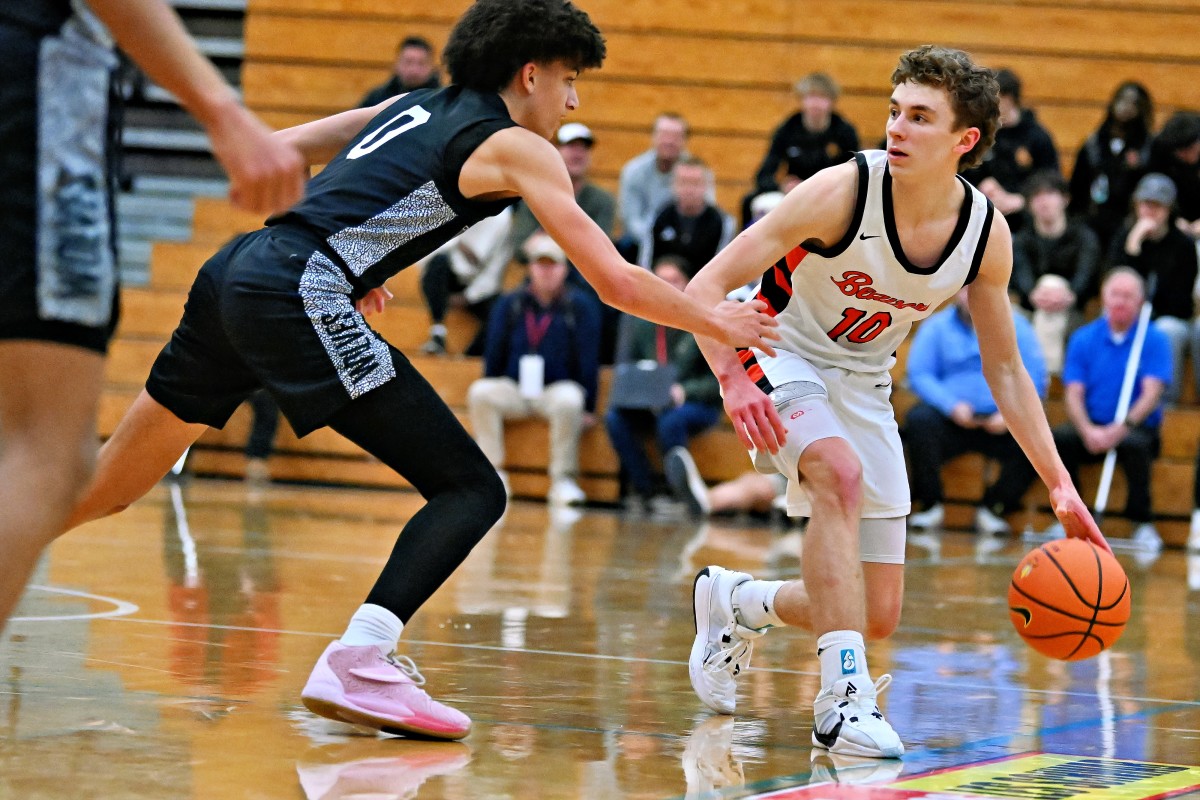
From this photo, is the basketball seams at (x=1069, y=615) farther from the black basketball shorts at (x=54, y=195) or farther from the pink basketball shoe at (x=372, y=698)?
the black basketball shorts at (x=54, y=195)

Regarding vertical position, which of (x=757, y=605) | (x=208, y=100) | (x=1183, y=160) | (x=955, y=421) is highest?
(x=1183, y=160)

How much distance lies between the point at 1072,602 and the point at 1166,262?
8402 mm

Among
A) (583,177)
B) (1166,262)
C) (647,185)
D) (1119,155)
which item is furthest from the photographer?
(647,185)

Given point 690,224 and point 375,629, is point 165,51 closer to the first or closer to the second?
point 375,629

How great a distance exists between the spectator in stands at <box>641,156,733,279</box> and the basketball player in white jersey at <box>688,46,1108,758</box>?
801 centimetres

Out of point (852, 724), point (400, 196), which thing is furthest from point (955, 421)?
point (400, 196)

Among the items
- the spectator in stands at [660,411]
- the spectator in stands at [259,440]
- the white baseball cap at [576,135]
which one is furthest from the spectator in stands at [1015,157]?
the spectator in stands at [259,440]

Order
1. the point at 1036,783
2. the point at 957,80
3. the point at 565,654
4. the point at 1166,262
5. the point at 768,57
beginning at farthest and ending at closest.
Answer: the point at 768,57
the point at 1166,262
the point at 565,654
the point at 957,80
the point at 1036,783

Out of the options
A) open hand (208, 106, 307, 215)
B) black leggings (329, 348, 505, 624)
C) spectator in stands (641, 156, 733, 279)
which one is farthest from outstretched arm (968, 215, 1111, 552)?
spectator in stands (641, 156, 733, 279)

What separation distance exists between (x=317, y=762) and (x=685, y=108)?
483 inches

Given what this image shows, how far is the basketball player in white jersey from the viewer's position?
14.6ft

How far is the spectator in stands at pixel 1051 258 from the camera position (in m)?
12.8

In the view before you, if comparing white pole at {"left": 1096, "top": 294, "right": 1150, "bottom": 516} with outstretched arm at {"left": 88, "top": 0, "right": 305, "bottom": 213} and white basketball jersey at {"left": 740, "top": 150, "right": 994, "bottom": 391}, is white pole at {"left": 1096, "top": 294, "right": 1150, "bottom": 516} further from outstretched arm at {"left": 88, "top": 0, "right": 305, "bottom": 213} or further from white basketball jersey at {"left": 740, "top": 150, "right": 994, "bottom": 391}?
outstretched arm at {"left": 88, "top": 0, "right": 305, "bottom": 213}

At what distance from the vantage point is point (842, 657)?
4320 mm
